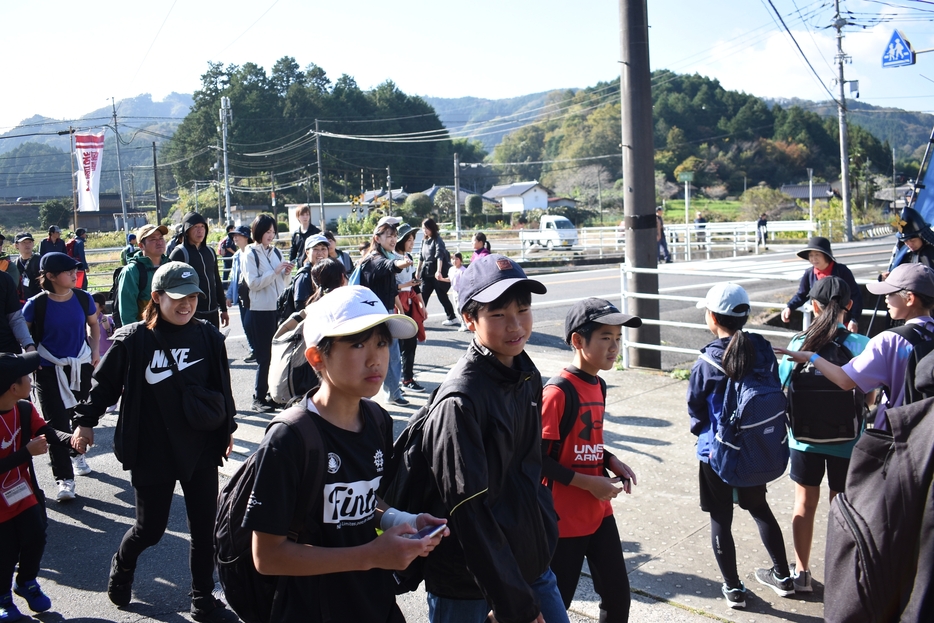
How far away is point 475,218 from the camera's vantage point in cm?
7306

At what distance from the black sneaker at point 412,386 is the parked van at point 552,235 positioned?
25.2 m

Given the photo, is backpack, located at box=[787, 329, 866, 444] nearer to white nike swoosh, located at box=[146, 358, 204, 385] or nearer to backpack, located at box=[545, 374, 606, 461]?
backpack, located at box=[545, 374, 606, 461]

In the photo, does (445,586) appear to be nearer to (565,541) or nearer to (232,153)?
(565,541)

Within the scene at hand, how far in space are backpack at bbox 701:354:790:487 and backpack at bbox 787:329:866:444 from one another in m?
0.26

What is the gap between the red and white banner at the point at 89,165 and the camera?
36.4 meters

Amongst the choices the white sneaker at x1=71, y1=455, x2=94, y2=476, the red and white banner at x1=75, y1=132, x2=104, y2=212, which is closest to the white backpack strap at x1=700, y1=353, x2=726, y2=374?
the white sneaker at x1=71, y1=455, x2=94, y2=476

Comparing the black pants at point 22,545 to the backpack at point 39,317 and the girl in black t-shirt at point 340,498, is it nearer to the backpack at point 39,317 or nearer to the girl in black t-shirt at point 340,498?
the backpack at point 39,317

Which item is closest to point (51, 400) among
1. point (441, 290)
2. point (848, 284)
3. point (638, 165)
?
point (638, 165)

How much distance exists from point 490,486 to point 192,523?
7.60 feet

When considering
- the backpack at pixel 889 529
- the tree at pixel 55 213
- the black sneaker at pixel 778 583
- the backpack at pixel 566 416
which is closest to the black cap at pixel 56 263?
the backpack at pixel 566 416

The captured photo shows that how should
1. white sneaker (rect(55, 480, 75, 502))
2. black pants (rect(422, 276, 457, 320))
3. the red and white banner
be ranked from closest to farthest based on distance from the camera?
white sneaker (rect(55, 480, 75, 502)) < black pants (rect(422, 276, 457, 320)) < the red and white banner

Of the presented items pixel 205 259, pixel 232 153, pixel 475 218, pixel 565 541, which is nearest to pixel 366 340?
pixel 565 541

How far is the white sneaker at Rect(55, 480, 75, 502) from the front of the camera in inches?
224

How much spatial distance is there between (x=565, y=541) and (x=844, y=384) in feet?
5.74
